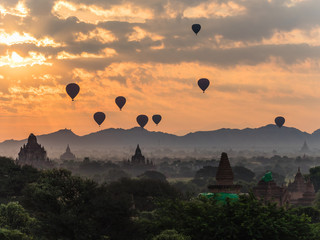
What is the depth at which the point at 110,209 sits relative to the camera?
2064 inches

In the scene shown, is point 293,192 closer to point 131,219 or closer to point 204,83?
point 204,83

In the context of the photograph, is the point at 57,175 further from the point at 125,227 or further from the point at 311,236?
the point at 311,236

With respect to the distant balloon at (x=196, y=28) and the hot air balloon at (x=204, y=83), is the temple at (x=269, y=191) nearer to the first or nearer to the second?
the distant balloon at (x=196, y=28)

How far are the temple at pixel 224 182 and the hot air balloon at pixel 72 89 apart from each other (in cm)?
8709

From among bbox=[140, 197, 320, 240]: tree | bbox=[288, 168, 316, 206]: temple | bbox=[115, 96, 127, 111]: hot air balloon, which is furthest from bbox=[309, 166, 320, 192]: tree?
bbox=[140, 197, 320, 240]: tree

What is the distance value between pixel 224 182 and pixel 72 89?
295ft

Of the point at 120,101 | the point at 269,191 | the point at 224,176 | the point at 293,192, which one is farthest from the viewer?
the point at 120,101

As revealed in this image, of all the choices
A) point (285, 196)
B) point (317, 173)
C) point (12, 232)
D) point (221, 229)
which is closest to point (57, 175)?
point (12, 232)

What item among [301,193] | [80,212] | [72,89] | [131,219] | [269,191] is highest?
[72,89]

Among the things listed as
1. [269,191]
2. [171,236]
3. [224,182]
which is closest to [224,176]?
[224,182]

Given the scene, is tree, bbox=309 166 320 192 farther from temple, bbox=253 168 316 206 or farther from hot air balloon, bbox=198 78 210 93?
hot air balloon, bbox=198 78 210 93

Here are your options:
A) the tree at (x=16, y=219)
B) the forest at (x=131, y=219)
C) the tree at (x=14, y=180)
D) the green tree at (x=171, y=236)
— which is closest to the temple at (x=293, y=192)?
the tree at (x=14, y=180)

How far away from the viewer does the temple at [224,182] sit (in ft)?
224

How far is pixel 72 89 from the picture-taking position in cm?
15288
